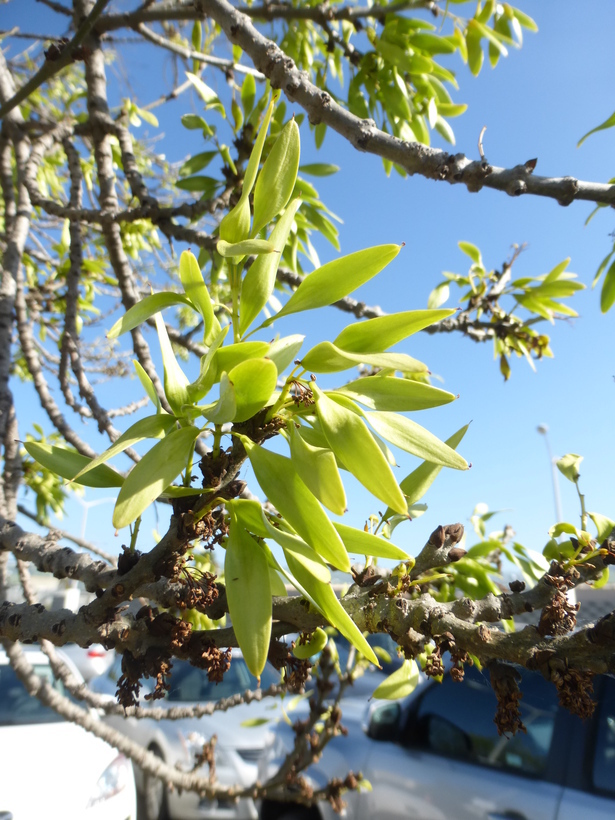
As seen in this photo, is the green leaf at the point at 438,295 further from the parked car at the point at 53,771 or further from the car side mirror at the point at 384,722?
the parked car at the point at 53,771

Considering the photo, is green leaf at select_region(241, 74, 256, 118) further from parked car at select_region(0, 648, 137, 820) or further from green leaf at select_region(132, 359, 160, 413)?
parked car at select_region(0, 648, 137, 820)

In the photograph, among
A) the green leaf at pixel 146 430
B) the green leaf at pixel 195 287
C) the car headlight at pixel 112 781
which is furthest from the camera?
the car headlight at pixel 112 781

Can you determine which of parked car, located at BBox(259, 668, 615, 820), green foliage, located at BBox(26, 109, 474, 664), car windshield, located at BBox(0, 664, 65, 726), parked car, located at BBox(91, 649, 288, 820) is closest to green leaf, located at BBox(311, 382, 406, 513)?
green foliage, located at BBox(26, 109, 474, 664)

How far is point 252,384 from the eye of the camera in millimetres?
699

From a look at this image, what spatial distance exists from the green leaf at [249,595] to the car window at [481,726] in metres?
2.28

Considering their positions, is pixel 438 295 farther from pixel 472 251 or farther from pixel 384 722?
pixel 384 722

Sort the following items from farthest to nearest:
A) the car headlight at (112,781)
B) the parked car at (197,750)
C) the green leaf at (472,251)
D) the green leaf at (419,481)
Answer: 1. the parked car at (197,750)
2. the car headlight at (112,781)
3. the green leaf at (472,251)
4. the green leaf at (419,481)

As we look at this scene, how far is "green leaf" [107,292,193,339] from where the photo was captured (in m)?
0.82

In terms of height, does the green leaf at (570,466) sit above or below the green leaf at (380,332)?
below

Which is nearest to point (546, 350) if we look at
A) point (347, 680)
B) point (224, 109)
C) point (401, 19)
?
point (401, 19)

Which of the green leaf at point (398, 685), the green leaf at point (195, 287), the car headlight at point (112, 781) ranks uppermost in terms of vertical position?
the green leaf at point (195, 287)

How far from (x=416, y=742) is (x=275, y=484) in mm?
3628

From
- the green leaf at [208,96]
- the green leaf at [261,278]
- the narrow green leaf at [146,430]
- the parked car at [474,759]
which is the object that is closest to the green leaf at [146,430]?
the narrow green leaf at [146,430]

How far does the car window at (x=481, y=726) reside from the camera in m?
2.96
